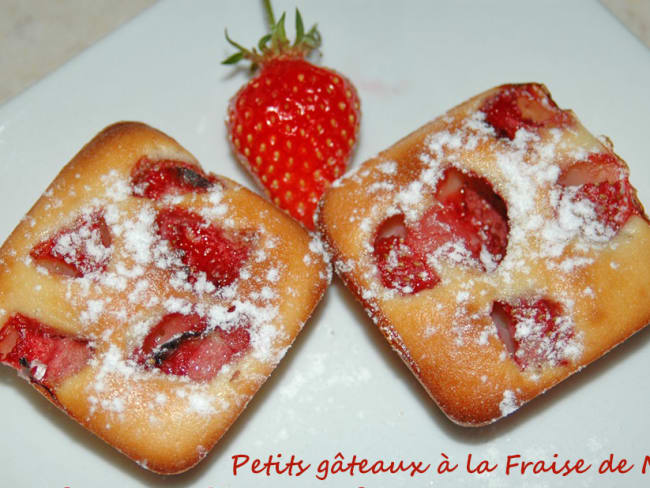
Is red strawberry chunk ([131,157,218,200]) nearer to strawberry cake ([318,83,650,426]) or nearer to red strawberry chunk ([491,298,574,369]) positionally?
strawberry cake ([318,83,650,426])

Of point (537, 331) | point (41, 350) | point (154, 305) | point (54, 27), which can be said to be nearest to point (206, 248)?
point (154, 305)

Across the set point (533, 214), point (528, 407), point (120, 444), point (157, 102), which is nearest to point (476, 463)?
point (528, 407)

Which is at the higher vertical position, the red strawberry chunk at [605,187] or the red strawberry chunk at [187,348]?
the red strawberry chunk at [605,187]

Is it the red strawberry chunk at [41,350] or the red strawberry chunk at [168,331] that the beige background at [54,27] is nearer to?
the red strawberry chunk at [41,350]

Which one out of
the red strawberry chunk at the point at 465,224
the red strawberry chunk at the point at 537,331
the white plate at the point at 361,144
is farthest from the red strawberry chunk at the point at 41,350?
the red strawberry chunk at the point at 537,331

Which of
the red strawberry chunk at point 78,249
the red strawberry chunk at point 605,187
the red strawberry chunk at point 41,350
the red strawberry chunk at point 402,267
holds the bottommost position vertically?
the red strawberry chunk at point 41,350

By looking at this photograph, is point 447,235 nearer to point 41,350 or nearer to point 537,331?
point 537,331
